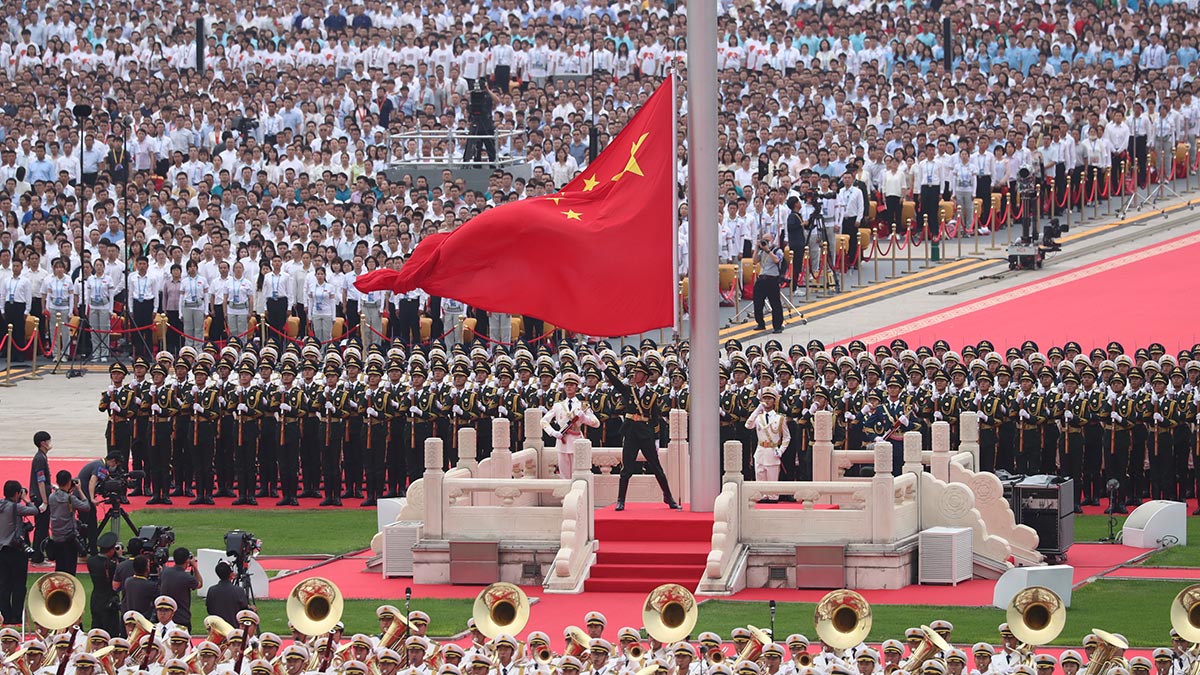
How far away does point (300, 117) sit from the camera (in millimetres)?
41375

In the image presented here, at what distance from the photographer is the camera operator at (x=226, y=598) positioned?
1908cm

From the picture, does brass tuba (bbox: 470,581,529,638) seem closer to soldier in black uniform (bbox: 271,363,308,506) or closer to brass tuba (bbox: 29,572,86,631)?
brass tuba (bbox: 29,572,86,631)

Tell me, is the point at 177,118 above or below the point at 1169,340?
above

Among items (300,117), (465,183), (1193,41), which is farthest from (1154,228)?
(300,117)

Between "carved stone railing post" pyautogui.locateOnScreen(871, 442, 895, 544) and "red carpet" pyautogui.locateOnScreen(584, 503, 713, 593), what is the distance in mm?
1616

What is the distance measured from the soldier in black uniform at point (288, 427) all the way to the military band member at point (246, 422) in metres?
0.24

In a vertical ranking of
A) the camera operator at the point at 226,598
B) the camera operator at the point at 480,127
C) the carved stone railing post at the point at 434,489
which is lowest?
the camera operator at the point at 226,598

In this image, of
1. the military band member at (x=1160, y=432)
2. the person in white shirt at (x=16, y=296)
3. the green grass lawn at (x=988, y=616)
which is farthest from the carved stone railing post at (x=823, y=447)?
the person in white shirt at (x=16, y=296)

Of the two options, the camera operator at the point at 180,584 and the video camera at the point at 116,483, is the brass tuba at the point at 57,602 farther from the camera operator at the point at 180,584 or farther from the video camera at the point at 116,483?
the video camera at the point at 116,483

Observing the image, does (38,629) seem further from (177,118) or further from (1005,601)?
(177,118)

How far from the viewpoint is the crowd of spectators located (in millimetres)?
34750

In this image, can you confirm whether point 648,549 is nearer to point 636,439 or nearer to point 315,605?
point 636,439

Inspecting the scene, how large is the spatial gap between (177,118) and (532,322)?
A: 10295mm

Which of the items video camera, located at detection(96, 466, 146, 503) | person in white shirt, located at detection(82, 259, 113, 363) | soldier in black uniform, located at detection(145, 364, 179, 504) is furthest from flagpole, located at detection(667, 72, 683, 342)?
person in white shirt, located at detection(82, 259, 113, 363)
